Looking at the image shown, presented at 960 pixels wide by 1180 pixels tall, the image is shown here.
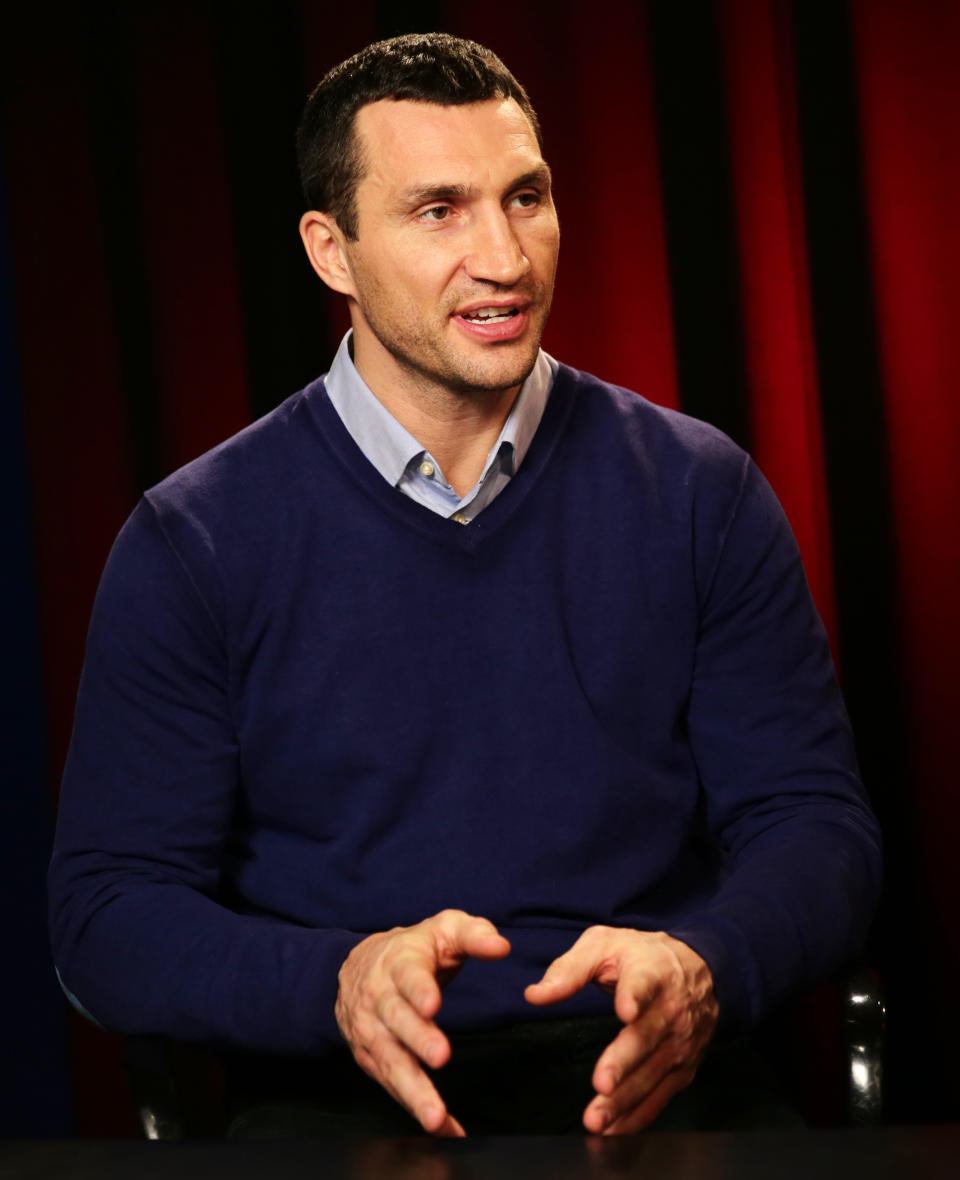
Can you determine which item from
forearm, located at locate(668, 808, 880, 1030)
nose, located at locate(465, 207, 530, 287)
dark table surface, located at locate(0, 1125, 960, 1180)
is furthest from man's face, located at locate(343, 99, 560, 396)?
dark table surface, located at locate(0, 1125, 960, 1180)

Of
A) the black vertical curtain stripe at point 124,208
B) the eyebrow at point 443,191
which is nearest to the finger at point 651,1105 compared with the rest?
the eyebrow at point 443,191

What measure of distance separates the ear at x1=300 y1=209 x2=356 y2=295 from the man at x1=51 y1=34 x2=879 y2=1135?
5 centimetres

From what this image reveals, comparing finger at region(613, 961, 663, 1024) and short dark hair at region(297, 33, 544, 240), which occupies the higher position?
short dark hair at region(297, 33, 544, 240)

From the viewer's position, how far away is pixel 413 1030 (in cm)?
98

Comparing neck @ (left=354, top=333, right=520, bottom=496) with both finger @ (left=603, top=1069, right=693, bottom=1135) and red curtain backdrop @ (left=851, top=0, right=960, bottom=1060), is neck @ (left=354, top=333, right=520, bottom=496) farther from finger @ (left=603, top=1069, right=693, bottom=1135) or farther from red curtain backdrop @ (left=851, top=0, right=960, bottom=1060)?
red curtain backdrop @ (left=851, top=0, right=960, bottom=1060)

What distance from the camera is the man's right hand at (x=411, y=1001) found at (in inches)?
37.7

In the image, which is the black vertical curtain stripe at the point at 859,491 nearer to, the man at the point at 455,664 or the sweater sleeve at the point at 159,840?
the man at the point at 455,664

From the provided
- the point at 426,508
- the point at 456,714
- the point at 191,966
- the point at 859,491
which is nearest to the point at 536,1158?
the point at 191,966

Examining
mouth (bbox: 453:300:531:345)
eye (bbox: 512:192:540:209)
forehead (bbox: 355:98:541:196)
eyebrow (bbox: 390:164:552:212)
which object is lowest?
mouth (bbox: 453:300:531:345)

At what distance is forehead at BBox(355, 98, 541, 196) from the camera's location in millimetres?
1396

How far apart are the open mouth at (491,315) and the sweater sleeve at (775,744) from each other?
0.29 m

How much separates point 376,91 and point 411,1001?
91 cm

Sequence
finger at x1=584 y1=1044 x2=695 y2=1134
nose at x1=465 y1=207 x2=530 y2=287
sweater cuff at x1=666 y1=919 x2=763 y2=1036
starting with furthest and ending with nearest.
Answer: nose at x1=465 y1=207 x2=530 y2=287
sweater cuff at x1=666 y1=919 x2=763 y2=1036
finger at x1=584 y1=1044 x2=695 y2=1134

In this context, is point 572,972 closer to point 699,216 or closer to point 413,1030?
point 413,1030
